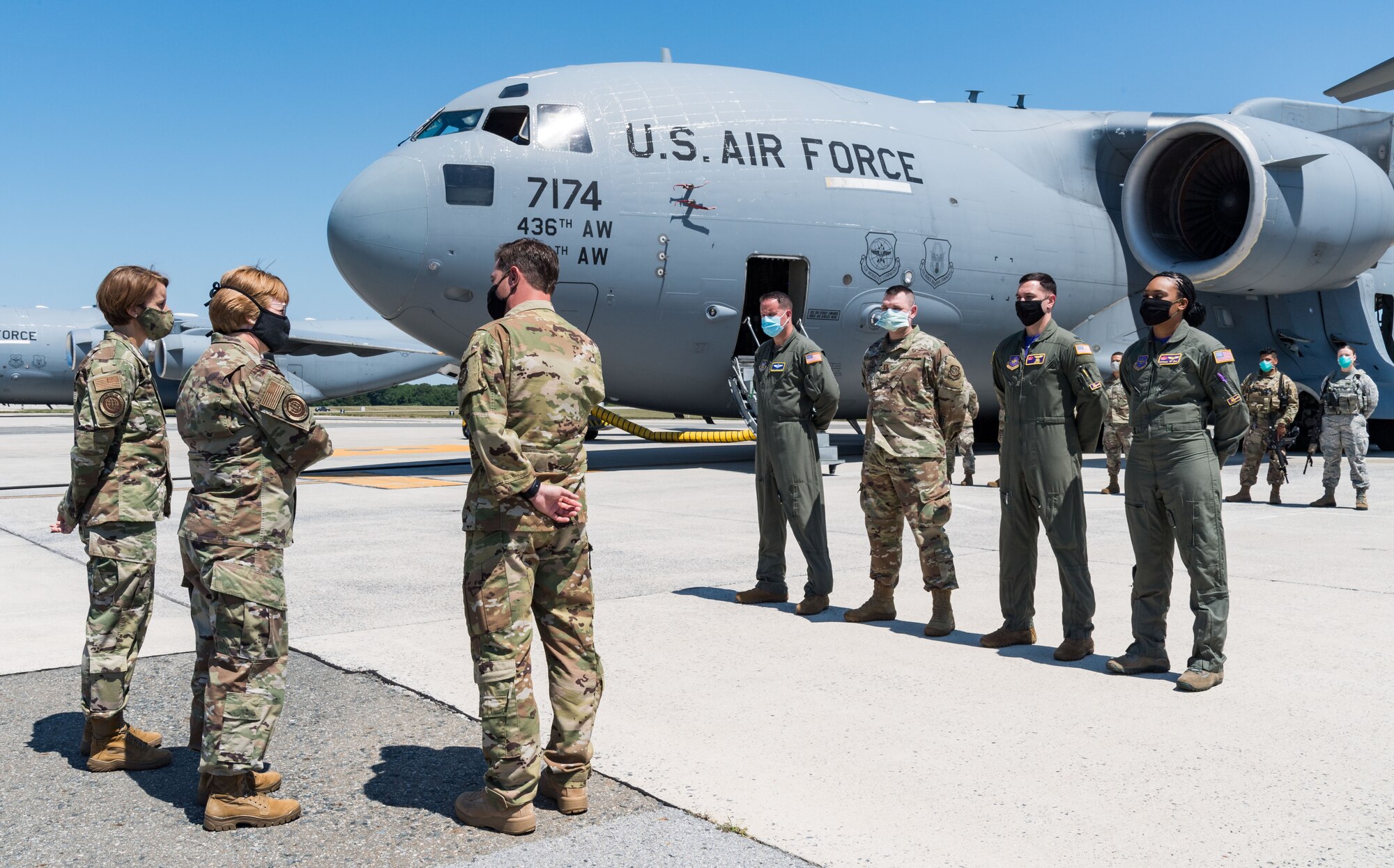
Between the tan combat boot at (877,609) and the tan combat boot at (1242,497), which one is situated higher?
the tan combat boot at (877,609)

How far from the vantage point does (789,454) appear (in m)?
6.55

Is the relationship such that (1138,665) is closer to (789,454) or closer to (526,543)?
(789,454)

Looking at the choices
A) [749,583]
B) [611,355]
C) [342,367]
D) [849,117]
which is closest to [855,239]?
[849,117]

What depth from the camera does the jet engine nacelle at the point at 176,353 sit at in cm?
2753

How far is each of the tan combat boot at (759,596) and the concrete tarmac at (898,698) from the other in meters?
0.14

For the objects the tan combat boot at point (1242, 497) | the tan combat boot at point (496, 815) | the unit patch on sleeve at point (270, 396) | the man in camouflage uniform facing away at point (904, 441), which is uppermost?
the unit patch on sleeve at point (270, 396)

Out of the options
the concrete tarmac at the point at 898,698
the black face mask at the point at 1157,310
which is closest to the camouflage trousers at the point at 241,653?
the concrete tarmac at the point at 898,698

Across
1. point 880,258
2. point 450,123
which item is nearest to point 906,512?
point 880,258

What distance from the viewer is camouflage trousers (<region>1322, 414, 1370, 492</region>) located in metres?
11.1

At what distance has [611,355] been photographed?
44.1ft

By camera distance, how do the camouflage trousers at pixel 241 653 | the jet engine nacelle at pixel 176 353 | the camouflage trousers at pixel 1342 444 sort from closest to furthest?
1. the camouflage trousers at pixel 241 653
2. the camouflage trousers at pixel 1342 444
3. the jet engine nacelle at pixel 176 353

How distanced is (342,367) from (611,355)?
2475cm

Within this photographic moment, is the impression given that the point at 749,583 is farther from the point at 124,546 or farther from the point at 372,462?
the point at 372,462

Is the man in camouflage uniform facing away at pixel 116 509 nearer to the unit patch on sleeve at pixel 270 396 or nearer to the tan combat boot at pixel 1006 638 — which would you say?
the unit patch on sleeve at pixel 270 396
